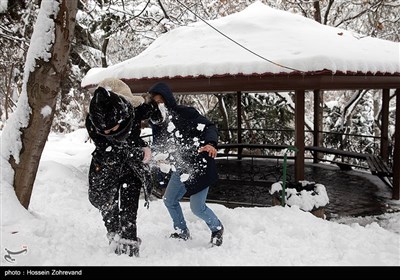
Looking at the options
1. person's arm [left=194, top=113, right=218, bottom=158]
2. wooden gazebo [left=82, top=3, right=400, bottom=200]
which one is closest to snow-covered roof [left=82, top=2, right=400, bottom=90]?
wooden gazebo [left=82, top=3, right=400, bottom=200]

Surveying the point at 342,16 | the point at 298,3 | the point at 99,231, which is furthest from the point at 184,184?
the point at 342,16

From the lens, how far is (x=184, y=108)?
164 inches

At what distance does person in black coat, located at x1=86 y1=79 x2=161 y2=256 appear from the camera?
3707 mm

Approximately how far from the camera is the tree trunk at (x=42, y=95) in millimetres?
4043

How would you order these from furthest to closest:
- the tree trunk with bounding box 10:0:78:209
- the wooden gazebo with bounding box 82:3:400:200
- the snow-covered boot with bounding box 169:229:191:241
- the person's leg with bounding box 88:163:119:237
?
1. the wooden gazebo with bounding box 82:3:400:200
2. the snow-covered boot with bounding box 169:229:191:241
3. the tree trunk with bounding box 10:0:78:209
4. the person's leg with bounding box 88:163:119:237

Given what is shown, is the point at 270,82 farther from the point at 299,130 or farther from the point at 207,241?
the point at 207,241

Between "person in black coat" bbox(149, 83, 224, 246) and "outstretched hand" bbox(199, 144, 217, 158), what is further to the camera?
"person in black coat" bbox(149, 83, 224, 246)

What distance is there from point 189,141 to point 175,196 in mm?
615

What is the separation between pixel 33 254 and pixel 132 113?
1.49 meters

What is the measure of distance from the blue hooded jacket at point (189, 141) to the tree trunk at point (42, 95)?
99 cm

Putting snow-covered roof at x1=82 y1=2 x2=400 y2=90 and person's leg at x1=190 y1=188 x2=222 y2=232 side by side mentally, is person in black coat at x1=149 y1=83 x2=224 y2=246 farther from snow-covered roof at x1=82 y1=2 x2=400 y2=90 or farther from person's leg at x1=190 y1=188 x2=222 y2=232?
snow-covered roof at x1=82 y1=2 x2=400 y2=90

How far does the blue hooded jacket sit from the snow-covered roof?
1958mm

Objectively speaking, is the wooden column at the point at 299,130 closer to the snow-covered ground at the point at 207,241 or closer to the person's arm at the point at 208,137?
the snow-covered ground at the point at 207,241
